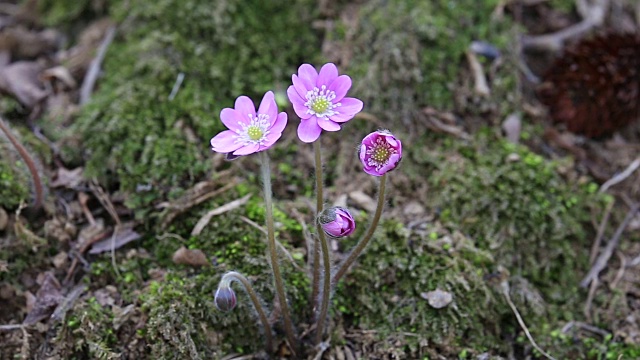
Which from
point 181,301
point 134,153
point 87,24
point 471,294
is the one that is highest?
point 87,24

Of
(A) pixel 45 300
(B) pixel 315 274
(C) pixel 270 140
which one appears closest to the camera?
(C) pixel 270 140

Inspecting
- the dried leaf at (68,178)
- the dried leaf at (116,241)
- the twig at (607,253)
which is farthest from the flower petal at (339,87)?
the twig at (607,253)

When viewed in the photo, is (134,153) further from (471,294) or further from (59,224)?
(471,294)

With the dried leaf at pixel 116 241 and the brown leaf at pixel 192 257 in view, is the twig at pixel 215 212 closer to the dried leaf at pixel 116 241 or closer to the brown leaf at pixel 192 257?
the brown leaf at pixel 192 257

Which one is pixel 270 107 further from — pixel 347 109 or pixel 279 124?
pixel 347 109

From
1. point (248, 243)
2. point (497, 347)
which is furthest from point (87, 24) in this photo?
point (497, 347)

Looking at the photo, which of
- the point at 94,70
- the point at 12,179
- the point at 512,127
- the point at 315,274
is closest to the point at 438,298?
the point at 315,274

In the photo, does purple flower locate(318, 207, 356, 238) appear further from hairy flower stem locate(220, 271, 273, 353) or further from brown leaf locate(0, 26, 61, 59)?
brown leaf locate(0, 26, 61, 59)

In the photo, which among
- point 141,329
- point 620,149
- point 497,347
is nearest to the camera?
point 141,329
